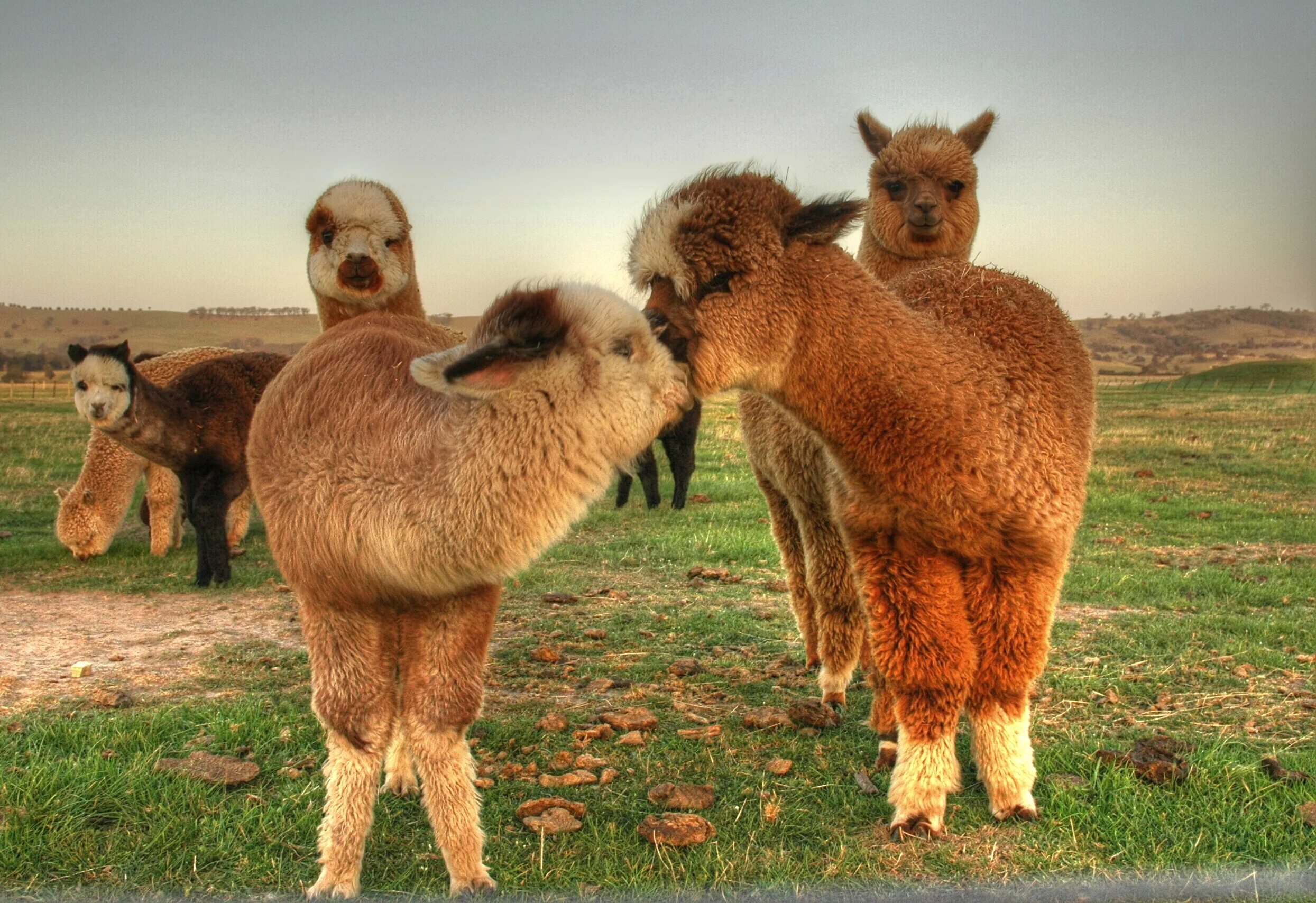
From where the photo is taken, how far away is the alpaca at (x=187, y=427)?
385 inches

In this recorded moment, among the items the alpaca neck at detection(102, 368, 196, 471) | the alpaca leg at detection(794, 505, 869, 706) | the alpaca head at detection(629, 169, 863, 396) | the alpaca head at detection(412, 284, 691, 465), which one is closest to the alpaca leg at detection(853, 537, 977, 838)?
the alpaca head at detection(629, 169, 863, 396)

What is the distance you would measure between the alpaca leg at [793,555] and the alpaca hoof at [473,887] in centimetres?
296

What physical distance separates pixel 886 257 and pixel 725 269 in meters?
3.09

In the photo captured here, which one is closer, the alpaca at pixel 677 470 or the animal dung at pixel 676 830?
the animal dung at pixel 676 830

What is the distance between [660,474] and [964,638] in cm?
1352

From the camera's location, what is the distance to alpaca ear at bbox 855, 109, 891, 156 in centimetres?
716

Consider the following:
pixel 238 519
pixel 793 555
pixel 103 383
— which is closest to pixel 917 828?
pixel 793 555

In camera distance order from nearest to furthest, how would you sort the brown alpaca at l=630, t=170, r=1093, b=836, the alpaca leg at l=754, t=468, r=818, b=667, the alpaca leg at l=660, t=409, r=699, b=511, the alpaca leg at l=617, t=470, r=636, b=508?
the brown alpaca at l=630, t=170, r=1093, b=836
the alpaca leg at l=754, t=468, r=818, b=667
the alpaca leg at l=660, t=409, r=699, b=511
the alpaca leg at l=617, t=470, r=636, b=508

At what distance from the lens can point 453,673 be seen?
3.73 m

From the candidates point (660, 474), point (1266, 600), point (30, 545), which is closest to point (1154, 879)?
point (1266, 600)

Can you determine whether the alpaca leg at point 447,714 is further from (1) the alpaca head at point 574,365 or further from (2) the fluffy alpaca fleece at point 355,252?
(2) the fluffy alpaca fleece at point 355,252

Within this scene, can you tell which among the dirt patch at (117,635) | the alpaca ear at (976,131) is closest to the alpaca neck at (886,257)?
the alpaca ear at (976,131)

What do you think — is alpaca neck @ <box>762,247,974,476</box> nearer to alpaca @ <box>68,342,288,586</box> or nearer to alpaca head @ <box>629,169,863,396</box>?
alpaca head @ <box>629,169,863,396</box>

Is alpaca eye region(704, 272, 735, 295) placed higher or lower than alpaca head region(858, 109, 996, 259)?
lower
